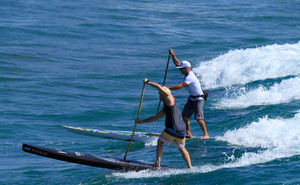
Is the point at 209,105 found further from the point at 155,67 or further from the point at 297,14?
the point at 297,14

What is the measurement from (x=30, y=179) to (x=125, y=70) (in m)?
13.2

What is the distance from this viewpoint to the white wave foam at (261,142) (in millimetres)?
10320

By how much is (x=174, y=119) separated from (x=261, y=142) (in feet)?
10.7

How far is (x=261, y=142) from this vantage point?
476 inches

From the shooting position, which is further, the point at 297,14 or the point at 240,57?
the point at 297,14

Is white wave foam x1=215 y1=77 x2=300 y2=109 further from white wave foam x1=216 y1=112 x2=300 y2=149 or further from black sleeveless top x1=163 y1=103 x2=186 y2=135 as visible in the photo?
black sleeveless top x1=163 y1=103 x2=186 y2=135

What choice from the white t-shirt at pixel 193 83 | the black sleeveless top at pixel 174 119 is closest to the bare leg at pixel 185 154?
the black sleeveless top at pixel 174 119

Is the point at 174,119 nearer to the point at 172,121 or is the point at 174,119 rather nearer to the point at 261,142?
the point at 172,121

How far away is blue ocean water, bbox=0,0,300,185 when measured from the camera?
37.0 feet

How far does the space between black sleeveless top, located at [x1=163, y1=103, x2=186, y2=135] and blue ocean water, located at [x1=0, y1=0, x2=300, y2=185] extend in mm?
960

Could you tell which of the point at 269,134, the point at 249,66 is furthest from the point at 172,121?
the point at 249,66

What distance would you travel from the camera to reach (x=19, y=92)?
1988cm

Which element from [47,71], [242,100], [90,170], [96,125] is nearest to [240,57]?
[242,100]

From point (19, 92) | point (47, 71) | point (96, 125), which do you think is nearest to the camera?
point (96, 125)
